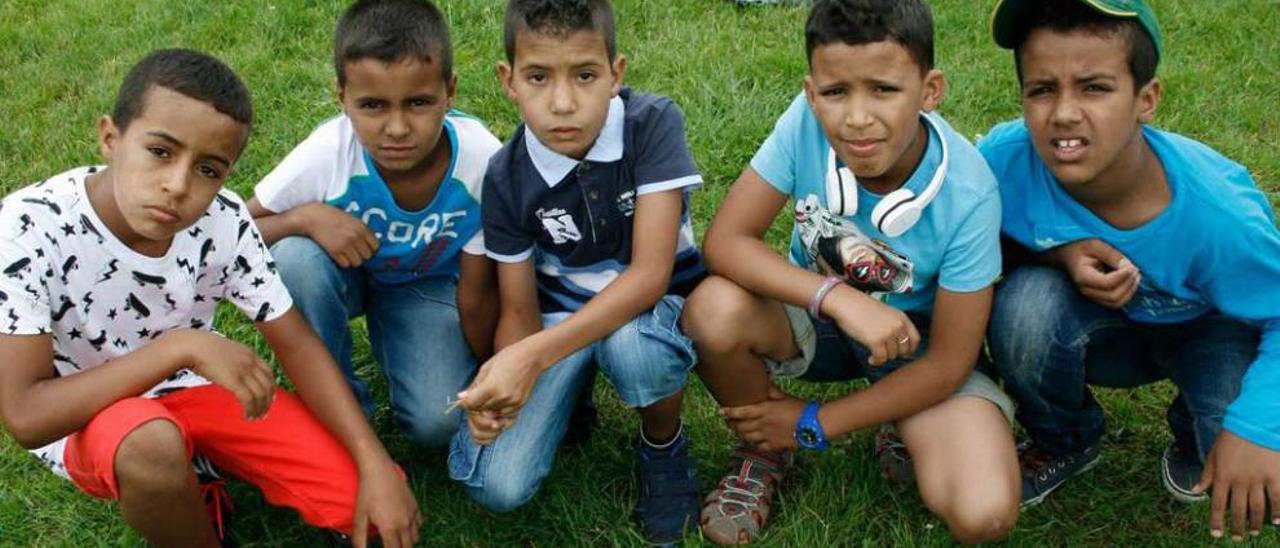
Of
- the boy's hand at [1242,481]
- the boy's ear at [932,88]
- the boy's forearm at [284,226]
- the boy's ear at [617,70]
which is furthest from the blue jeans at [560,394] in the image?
the boy's hand at [1242,481]

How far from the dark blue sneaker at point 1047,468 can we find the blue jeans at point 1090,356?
0.05 m

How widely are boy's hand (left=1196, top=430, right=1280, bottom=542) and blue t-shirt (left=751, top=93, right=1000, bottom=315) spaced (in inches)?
23.0

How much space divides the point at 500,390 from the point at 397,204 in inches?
24.9

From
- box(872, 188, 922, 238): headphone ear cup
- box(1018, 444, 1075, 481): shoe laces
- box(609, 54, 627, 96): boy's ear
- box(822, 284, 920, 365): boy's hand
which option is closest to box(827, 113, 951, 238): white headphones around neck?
box(872, 188, 922, 238): headphone ear cup

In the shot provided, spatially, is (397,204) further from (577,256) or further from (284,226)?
(577,256)

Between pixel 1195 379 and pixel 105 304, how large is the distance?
2.36 m

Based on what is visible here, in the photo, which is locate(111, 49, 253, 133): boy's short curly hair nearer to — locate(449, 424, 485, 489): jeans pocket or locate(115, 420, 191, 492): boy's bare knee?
locate(115, 420, 191, 492): boy's bare knee

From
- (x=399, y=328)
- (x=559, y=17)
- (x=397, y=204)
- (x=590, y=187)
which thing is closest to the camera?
(x=559, y=17)

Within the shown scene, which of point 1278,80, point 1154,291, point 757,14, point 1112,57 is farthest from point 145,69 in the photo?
point 1278,80

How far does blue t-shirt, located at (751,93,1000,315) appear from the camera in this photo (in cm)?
272

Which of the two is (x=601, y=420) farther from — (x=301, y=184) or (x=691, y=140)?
(x=691, y=140)

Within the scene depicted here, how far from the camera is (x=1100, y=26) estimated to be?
2.62 m

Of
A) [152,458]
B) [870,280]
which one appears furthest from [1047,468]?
[152,458]

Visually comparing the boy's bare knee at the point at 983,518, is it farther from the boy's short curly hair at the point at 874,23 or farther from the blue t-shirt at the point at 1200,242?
the boy's short curly hair at the point at 874,23
